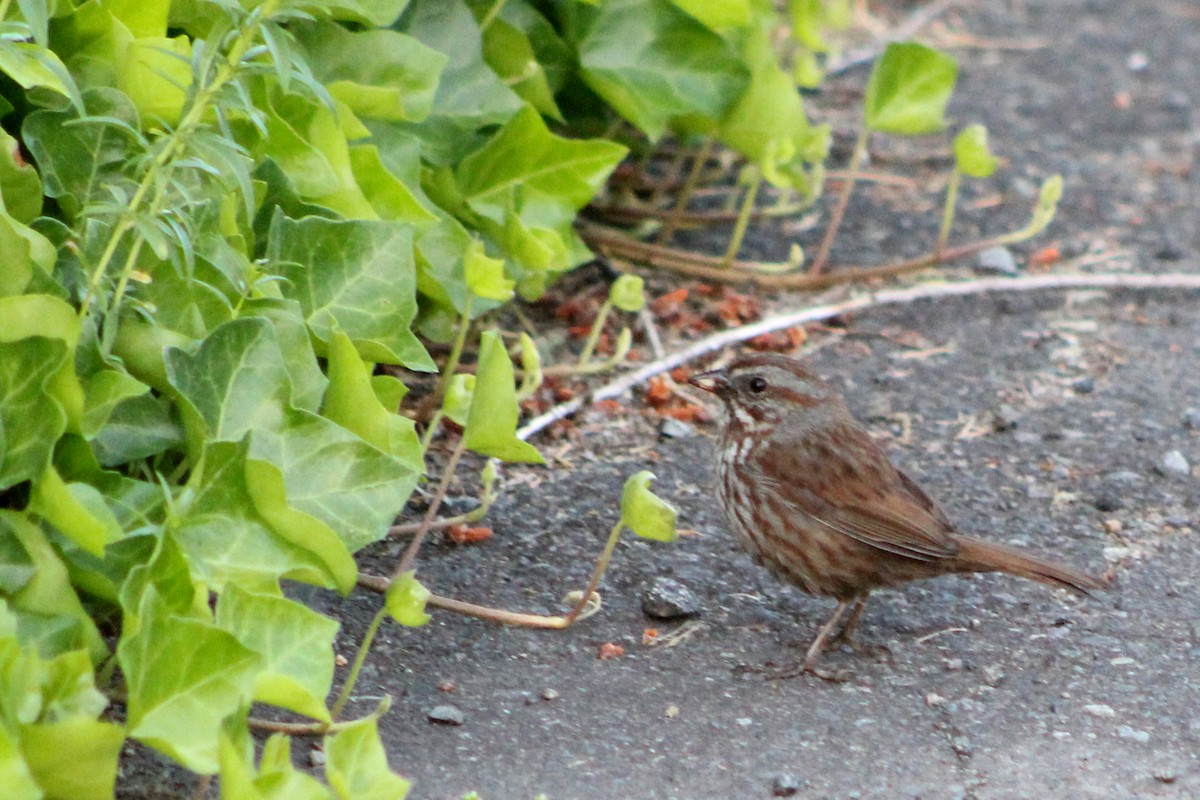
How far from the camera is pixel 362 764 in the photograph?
284 centimetres

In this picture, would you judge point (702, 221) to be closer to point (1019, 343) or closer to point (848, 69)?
point (1019, 343)

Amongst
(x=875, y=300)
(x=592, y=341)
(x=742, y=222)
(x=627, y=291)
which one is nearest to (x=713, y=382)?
(x=627, y=291)

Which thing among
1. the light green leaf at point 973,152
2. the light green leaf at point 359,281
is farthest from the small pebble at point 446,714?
the light green leaf at point 973,152

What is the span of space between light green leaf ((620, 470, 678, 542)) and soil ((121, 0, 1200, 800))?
43cm

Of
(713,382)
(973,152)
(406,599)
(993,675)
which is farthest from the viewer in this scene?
(973,152)

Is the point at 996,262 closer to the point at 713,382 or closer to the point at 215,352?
the point at 713,382

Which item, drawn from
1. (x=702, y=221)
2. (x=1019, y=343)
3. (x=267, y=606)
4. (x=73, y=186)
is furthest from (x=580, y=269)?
(x=267, y=606)

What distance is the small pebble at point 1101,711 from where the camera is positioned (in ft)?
11.7

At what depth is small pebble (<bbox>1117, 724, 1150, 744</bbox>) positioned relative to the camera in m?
3.48

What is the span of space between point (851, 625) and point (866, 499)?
1.12ft

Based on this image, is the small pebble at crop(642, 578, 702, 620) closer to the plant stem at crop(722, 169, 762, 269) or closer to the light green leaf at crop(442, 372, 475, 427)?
the light green leaf at crop(442, 372, 475, 427)

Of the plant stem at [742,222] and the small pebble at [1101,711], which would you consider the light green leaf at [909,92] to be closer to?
the plant stem at [742,222]

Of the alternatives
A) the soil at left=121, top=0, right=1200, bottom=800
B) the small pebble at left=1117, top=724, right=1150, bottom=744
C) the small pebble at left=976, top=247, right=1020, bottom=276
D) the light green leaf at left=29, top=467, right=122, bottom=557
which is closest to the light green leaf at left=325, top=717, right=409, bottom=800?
the soil at left=121, top=0, right=1200, bottom=800

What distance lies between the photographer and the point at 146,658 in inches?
112
